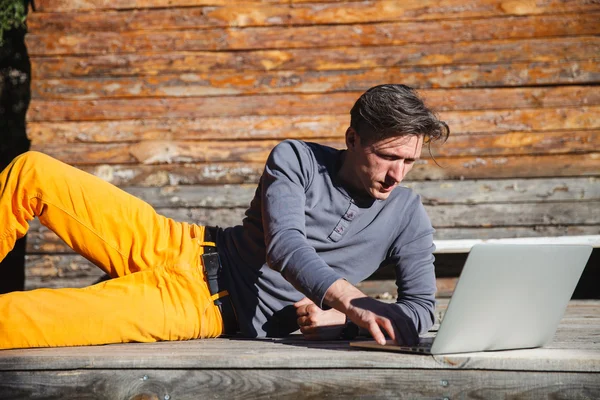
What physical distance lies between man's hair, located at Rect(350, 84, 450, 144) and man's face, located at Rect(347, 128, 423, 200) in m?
0.03

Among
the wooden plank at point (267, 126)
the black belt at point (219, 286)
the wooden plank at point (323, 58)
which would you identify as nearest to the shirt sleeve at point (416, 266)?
the black belt at point (219, 286)

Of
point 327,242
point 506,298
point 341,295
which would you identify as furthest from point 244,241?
point 506,298

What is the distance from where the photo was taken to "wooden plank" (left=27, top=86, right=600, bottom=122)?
5.18 m

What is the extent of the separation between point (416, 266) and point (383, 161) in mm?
458

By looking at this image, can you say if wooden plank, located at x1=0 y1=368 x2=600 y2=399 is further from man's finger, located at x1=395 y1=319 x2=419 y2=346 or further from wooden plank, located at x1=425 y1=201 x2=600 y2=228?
wooden plank, located at x1=425 y1=201 x2=600 y2=228

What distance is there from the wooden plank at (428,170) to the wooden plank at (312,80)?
53 cm

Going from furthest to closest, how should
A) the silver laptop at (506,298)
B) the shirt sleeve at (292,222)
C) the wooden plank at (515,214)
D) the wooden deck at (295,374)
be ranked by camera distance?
the wooden plank at (515,214), the shirt sleeve at (292,222), the wooden deck at (295,374), the silver laptop at (506,298)

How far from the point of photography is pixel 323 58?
527 centimetres

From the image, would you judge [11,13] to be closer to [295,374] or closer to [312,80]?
[312,80]

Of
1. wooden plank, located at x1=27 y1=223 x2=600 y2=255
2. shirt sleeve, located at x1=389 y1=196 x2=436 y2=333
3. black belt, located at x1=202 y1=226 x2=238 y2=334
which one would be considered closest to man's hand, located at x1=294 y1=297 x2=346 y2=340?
shirt sleeve, located at x1=389 y1=196 x2=436 y2=333

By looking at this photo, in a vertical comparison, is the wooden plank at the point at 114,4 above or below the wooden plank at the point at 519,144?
above

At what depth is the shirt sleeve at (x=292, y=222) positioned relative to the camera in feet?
7.49

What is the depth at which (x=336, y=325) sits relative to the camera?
261 cm

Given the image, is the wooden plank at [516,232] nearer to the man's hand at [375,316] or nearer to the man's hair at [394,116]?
the man's hair at [394,116]
